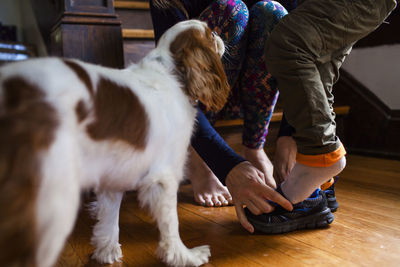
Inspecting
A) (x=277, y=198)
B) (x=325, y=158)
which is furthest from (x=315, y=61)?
(x=277, y=198)

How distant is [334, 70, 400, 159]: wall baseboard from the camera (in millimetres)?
2369

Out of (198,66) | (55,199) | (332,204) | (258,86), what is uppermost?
(198,66)

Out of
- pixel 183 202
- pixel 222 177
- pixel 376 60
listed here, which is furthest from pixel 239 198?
pixel 376 60

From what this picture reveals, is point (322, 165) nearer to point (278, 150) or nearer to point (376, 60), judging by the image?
point (278, 150)

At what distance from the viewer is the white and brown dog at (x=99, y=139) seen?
0.53 m

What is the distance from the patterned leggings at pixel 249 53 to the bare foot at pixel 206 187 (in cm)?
24

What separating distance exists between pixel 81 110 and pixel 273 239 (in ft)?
2.50

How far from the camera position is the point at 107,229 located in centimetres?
100

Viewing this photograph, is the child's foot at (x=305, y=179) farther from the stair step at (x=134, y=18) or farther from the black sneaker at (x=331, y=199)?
the stair step at (x=134, y=18)

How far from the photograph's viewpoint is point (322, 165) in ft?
3.34

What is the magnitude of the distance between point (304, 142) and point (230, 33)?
0.66 m

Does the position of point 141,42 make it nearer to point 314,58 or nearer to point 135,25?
point 135,25

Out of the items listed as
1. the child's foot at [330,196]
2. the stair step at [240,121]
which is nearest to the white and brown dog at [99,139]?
the child's foot at [330,196]

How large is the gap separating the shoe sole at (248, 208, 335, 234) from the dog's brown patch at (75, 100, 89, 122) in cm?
73
